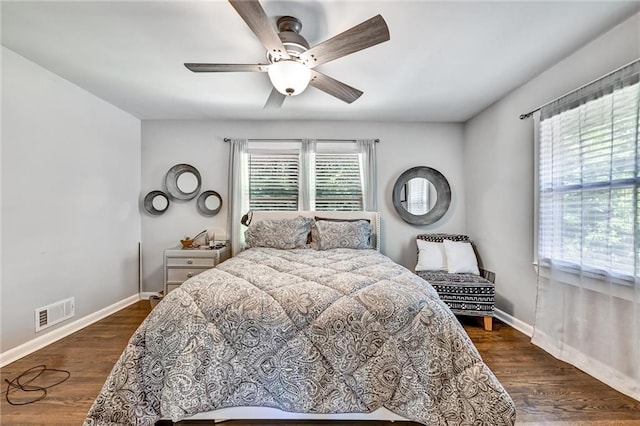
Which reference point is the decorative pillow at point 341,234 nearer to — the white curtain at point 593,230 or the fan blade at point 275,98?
the fan blade at point 275,98

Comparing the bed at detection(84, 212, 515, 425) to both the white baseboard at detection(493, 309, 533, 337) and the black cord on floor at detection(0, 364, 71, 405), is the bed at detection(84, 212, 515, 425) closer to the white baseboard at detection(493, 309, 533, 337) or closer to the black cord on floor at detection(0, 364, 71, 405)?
the black cord on floor at detection(0, 364, 71, 405)

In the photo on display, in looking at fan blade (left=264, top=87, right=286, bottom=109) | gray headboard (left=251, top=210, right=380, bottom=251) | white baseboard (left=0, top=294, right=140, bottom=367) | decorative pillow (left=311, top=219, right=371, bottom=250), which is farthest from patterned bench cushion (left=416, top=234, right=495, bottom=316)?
white baseboard (left=0, top=294, right=140, bottom=367)

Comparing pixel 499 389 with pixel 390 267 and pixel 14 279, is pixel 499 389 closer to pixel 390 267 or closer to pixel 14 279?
pixel 390 267

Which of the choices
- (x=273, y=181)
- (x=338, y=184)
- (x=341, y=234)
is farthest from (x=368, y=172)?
(x=273, y=181)

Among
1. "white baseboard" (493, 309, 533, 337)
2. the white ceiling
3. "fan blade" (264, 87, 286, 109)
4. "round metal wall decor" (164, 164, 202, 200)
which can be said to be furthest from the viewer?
"round metal wall decor" (164, 164, 202, 200)

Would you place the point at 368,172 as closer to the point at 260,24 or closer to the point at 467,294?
the point at 467,294

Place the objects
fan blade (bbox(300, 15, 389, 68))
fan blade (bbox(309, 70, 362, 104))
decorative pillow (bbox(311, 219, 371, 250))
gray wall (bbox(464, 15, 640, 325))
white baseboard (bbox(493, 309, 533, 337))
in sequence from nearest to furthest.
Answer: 1. fan blade (bbox(300, 15, 389, 68))
2. fan blade (bbox(309, 70, 362, 104))
3. gray wall (bbox(464, 15, 640, 325))
4. white baseboard (bbox(493, 309, 533, 337))
5. decorative pillow (bbox(311, 219, 371, 250))

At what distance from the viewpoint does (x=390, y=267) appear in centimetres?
207

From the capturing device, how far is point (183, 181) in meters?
3.74

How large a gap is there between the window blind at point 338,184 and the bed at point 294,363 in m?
2.36

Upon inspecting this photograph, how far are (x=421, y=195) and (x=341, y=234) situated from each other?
1.42 metres

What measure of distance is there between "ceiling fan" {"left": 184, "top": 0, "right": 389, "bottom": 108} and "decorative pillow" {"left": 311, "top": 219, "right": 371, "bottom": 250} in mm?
1599

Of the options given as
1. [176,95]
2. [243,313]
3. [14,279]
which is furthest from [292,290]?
[176,95]

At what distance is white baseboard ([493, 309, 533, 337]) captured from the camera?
2617mm
